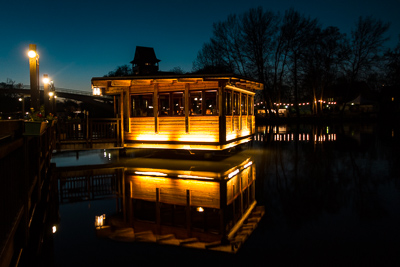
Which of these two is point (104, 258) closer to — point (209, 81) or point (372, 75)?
point (209, 81)

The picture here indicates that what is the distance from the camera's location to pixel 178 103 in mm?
13484

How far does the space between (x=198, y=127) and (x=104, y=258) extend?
9094mm

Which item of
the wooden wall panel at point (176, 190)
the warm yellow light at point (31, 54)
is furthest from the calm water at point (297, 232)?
the warm yellow light at point (31, 54)

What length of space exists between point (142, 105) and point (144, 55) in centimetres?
5763

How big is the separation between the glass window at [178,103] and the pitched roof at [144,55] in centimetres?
5689

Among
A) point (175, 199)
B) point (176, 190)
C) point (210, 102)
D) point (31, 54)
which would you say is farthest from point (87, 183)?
point (210, 102)

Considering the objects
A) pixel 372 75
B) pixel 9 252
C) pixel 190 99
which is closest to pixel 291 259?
pixel 9 252

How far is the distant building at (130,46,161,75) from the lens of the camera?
6712cm

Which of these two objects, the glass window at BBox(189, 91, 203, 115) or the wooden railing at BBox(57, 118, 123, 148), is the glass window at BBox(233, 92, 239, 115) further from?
the wooden railing at BBox(57, 118, 123, 148)

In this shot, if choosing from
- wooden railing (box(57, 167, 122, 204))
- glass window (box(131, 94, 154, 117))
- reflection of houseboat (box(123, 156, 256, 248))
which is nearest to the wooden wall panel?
reflection of houseboat (box(123, 156, 256, 248))

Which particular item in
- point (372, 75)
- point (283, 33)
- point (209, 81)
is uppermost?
point (283, 33)

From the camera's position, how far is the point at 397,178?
845 cm

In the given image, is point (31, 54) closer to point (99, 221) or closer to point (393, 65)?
point (99, 221)

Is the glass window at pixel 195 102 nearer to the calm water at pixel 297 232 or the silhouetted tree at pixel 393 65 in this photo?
the calm water at pixel 297 232
